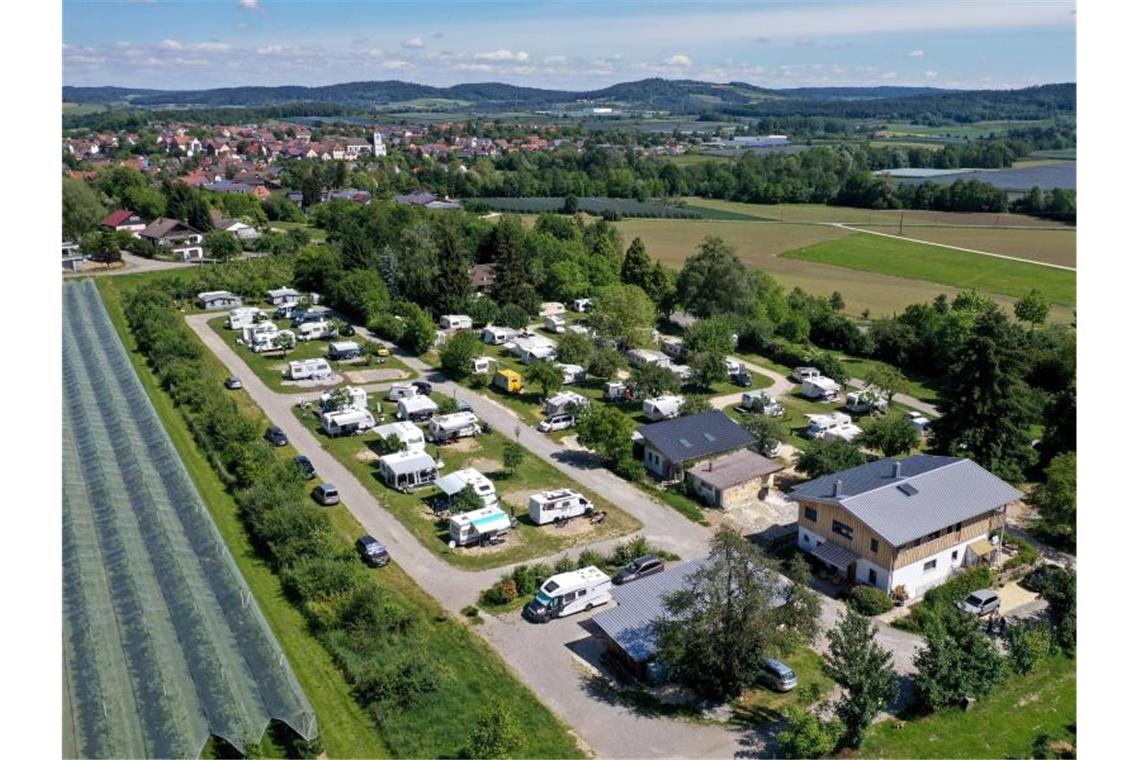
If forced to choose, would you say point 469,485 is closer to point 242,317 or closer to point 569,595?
point 569,595

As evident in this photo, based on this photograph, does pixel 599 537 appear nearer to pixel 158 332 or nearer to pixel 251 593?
pixel 251 593

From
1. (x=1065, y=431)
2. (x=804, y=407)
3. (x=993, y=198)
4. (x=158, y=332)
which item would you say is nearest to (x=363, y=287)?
(x=158, y=332)

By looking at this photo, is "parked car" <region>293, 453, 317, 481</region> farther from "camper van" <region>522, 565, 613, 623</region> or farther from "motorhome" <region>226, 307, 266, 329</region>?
"motorhome" <region>226, 307, 266, 329</region>

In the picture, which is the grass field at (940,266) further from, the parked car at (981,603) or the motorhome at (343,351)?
the motorhome at (343,351)

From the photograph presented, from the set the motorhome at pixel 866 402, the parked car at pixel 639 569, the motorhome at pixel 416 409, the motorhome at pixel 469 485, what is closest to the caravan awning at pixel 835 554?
the parked car at pixel 639 569

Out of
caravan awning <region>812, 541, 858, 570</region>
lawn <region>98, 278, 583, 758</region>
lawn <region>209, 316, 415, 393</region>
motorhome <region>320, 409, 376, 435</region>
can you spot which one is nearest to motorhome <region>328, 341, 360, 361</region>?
lawn <region>209, 316, 415, 393</region>

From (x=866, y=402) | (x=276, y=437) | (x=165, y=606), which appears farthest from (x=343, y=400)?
(x=866, y=402)
